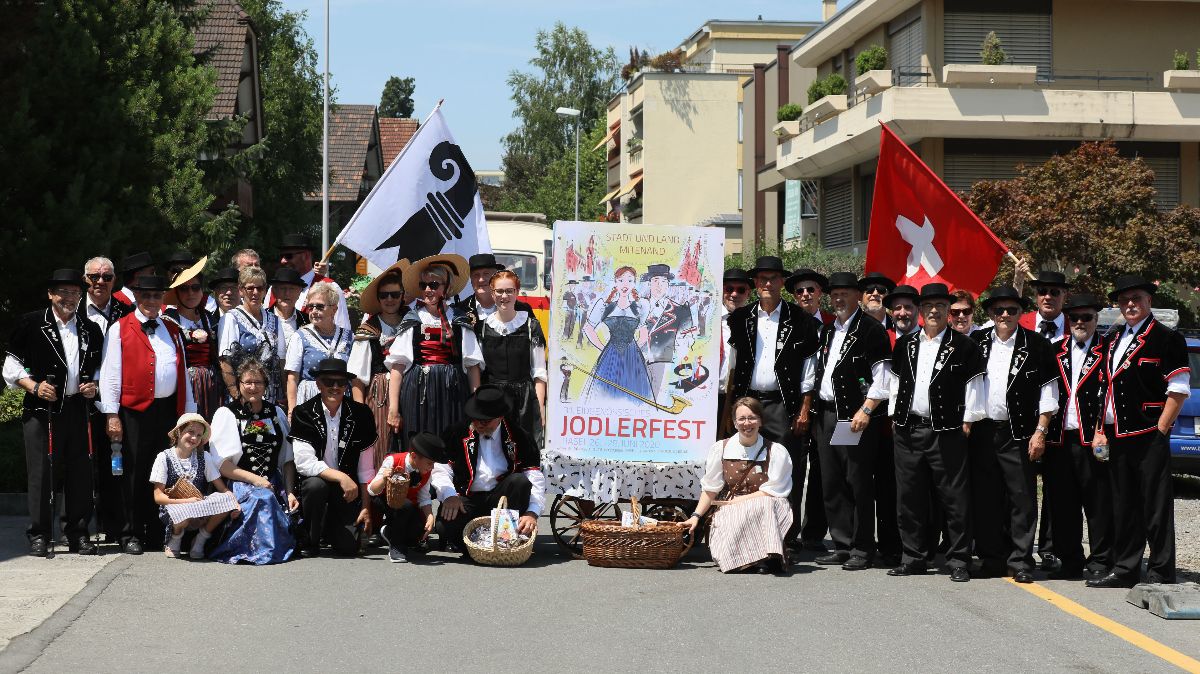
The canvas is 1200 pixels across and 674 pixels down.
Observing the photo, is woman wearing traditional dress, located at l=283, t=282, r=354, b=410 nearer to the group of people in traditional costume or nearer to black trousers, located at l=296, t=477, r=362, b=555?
the group of people in traditional costume

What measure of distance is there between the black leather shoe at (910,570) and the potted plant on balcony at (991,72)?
75.2 feet

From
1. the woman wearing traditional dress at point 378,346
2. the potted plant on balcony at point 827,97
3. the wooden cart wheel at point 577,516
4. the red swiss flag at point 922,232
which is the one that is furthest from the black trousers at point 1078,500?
the potted plant on balcony at point 827,97

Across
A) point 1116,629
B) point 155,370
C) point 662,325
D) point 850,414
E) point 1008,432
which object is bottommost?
point 1116,629

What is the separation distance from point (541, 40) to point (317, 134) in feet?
128

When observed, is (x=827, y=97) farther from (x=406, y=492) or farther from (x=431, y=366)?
(x=406, y=492)

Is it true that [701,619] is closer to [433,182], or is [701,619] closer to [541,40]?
[433,182]

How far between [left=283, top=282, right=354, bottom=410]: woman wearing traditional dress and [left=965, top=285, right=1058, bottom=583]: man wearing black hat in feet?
15.7

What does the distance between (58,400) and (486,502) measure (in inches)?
126

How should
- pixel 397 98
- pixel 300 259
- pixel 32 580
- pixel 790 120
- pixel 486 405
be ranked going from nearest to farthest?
pixel 32 580, pixel 486 405, pixel 300 259, pixel 790 120, pixel 397 98

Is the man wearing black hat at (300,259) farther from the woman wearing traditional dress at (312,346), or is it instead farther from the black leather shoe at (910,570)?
the black leather shoe at (910,570)

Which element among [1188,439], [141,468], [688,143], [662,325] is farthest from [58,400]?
[688,143]

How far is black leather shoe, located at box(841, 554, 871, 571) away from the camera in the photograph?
1057 cm

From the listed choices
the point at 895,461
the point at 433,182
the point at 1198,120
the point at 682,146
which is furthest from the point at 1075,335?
the point at 682,146

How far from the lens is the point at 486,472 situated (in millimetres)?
10797
